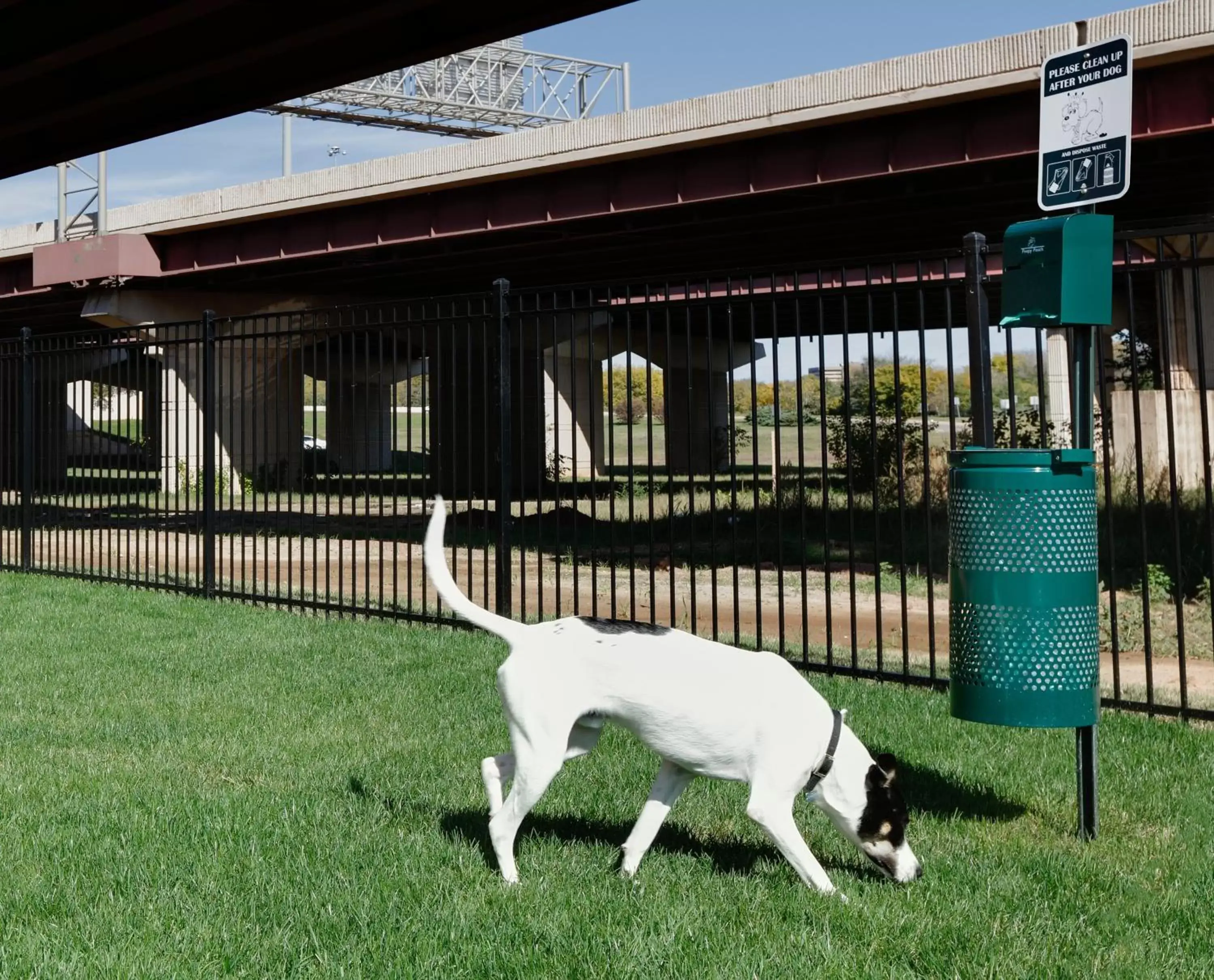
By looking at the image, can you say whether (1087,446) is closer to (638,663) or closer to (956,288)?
(638,663)

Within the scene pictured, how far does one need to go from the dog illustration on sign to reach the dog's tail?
9.15ft

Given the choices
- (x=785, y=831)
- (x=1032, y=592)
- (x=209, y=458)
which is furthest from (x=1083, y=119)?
(x=209, y=458)

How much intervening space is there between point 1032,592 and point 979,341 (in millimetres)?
1589

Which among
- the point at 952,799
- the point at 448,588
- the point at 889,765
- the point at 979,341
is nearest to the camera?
the point at 889,765

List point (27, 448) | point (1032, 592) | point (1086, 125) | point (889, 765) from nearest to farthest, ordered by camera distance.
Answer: point (889, 765), point (1032, 592), point (1086, 125), point (27, 448)

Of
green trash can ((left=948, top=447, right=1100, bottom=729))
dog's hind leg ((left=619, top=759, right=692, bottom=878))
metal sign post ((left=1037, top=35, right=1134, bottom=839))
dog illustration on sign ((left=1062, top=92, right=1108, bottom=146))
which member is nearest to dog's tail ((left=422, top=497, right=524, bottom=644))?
dog's hind leg ((left=619, top=759, right=692, bottom=878))

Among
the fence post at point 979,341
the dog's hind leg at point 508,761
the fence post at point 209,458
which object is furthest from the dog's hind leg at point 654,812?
the fence post at point 209,458

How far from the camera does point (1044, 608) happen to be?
467cm

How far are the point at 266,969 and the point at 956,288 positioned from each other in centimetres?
536

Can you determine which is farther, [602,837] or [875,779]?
[602,837]

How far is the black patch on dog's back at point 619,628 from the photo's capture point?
14.4 feet

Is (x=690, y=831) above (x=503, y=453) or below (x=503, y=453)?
below

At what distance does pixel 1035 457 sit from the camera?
4762 mm

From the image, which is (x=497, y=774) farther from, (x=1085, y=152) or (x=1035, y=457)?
(x=1085, y=152)
